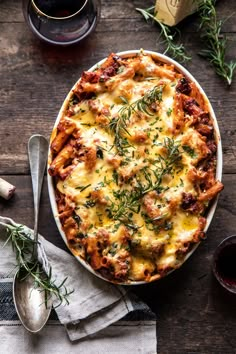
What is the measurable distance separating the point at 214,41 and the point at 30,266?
1.15 meters

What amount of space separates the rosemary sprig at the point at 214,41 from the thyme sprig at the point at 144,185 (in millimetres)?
480

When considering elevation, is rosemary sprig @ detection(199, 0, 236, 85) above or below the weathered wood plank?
above

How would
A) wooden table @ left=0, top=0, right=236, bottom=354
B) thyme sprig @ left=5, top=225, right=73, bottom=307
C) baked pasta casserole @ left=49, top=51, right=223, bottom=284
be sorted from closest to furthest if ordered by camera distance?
baked pasta casserole @ left=49, top=51, right=223, bottom=284
thyme sprig @ left=5, top=225, right=73, bottom=307
wooden table @ left=0, top=0, right=236, bottom=354

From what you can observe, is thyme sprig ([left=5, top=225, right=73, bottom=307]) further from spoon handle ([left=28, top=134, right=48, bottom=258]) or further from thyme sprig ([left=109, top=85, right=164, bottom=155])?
thyme sprig ([left=109, top=85, right=164, bottom=155])

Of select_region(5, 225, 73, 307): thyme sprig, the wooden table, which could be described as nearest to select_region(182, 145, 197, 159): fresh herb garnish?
the wooden table

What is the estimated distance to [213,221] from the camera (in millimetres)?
2729

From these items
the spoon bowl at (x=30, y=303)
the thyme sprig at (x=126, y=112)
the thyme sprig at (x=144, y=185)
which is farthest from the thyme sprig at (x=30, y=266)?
the thyme sprig at (x=126, y=112)

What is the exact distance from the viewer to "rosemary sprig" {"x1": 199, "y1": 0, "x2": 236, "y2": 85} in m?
2.72

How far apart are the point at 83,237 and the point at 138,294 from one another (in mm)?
403

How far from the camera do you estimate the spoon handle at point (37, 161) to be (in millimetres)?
2668

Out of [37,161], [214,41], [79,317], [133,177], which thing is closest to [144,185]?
[133,177]

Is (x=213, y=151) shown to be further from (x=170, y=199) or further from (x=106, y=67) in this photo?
(x=106, y=67)

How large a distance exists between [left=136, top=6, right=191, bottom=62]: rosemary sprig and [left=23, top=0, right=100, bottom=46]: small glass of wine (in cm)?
22

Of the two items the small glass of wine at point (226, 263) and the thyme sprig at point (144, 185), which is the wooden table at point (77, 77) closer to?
the small glass of wine at point (226, 263)
